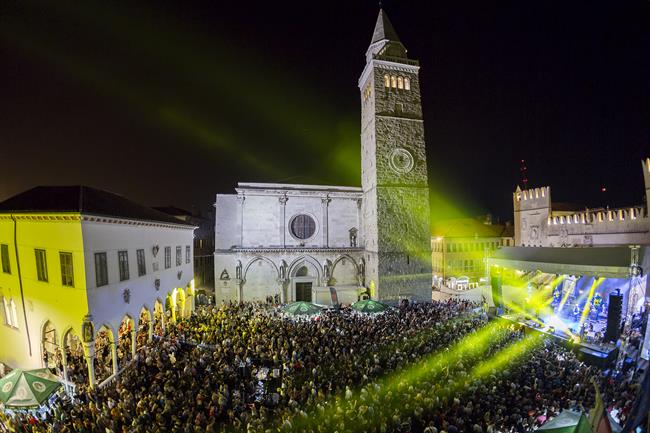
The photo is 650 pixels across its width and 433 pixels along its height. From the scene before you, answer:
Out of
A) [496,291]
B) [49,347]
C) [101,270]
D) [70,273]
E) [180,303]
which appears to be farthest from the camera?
[496,291]

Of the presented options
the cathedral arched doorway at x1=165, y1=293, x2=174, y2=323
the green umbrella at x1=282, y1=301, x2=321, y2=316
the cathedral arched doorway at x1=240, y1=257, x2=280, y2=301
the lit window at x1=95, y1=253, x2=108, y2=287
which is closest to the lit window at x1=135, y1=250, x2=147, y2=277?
the lit window at x1=95, y1=253, x2=108, y2=287

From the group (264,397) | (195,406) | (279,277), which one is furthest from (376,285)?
(195,406)

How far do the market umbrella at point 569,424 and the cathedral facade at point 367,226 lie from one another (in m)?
18.5

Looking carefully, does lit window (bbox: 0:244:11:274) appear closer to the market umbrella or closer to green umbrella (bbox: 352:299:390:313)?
green umbrella (bbox: 352:299:390:313)

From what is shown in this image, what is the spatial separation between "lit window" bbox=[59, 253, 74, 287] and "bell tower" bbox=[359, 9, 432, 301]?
20498mm

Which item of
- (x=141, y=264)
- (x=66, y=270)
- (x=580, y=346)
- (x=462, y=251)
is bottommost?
(x=580, y=346)

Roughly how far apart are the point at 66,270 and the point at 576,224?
135 ft

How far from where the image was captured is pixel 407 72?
92.4 feet

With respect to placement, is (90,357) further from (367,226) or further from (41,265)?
(367,226)

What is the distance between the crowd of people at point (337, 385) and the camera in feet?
29.9

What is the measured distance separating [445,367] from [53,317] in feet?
55.7

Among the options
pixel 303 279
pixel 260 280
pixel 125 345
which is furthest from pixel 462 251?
pixel 125 345

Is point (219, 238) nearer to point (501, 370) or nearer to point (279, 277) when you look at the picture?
point (279, 277)

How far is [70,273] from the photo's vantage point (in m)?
12.7
